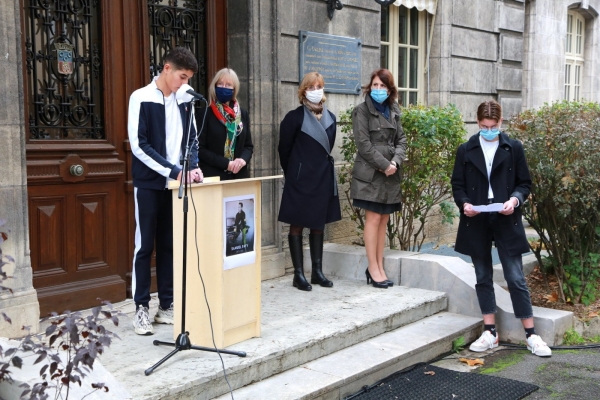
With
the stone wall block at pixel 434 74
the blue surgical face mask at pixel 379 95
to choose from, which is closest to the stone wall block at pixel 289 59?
the blue surgical face mask at pixel 379 95

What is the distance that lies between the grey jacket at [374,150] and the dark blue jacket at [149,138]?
2.08 m

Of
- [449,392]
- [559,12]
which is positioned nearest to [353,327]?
[449,392]

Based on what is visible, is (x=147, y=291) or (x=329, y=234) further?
(x=329, y=234)

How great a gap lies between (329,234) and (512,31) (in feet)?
20.4

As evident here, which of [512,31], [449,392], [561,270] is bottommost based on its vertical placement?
[449,392]

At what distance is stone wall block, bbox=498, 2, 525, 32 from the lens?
1227cm

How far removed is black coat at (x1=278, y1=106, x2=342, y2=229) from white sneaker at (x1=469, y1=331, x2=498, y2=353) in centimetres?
177

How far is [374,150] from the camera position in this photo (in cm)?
684

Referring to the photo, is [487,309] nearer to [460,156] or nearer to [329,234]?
[460,156]

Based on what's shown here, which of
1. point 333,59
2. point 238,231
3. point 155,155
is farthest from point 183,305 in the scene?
point 333,59

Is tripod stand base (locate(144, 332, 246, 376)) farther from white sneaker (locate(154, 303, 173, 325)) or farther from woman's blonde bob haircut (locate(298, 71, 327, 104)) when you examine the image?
woman's blonde bob haircut (locate(298, 71, 327, 104))

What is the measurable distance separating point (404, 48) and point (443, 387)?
6579 millimetres

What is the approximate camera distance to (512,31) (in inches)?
497

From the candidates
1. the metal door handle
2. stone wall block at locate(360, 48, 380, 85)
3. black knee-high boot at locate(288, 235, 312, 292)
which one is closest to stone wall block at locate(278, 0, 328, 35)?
stone wall block at locate(360, 48, 380, 85)
